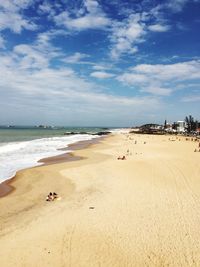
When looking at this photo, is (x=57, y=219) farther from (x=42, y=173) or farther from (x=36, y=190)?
(x=42, y=173)

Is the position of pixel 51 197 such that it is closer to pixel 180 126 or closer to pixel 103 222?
pixel 103 222

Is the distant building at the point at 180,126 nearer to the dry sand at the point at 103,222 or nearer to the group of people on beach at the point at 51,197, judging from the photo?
the dry sand at the point at 103,222

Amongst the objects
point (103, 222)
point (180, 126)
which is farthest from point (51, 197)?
point (180, 126)

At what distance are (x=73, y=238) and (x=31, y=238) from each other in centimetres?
135

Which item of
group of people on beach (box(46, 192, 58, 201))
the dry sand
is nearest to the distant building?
the dry sand

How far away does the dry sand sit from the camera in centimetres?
862

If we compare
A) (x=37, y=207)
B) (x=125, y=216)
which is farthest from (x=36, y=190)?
(x=125, y=216)

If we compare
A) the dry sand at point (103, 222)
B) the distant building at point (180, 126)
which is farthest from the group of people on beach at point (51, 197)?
the distant building at point (180, 126)

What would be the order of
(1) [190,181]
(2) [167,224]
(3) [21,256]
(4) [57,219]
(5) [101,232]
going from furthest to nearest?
(1) [190,181] < (4) [57,219] < (2) [167,224] < (5) [101,232] < (3) [21,256]

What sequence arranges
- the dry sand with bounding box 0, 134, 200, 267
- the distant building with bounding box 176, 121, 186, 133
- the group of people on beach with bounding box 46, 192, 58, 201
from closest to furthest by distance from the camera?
1. the dry sand with bounding box 0, 134, 200, 267
2. the group of people on beach with bounding box 46, 192, 58, 201
3. the distant building with bounding box 176, 121, 186, 133

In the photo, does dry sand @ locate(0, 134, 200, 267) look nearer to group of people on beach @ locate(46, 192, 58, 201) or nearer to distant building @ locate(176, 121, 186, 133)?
group of people on beach @ locate(46, 192, 58, 201)

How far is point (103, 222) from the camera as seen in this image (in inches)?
438

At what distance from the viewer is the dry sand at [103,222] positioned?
8625 millimetres

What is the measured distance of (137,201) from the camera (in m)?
13.8
